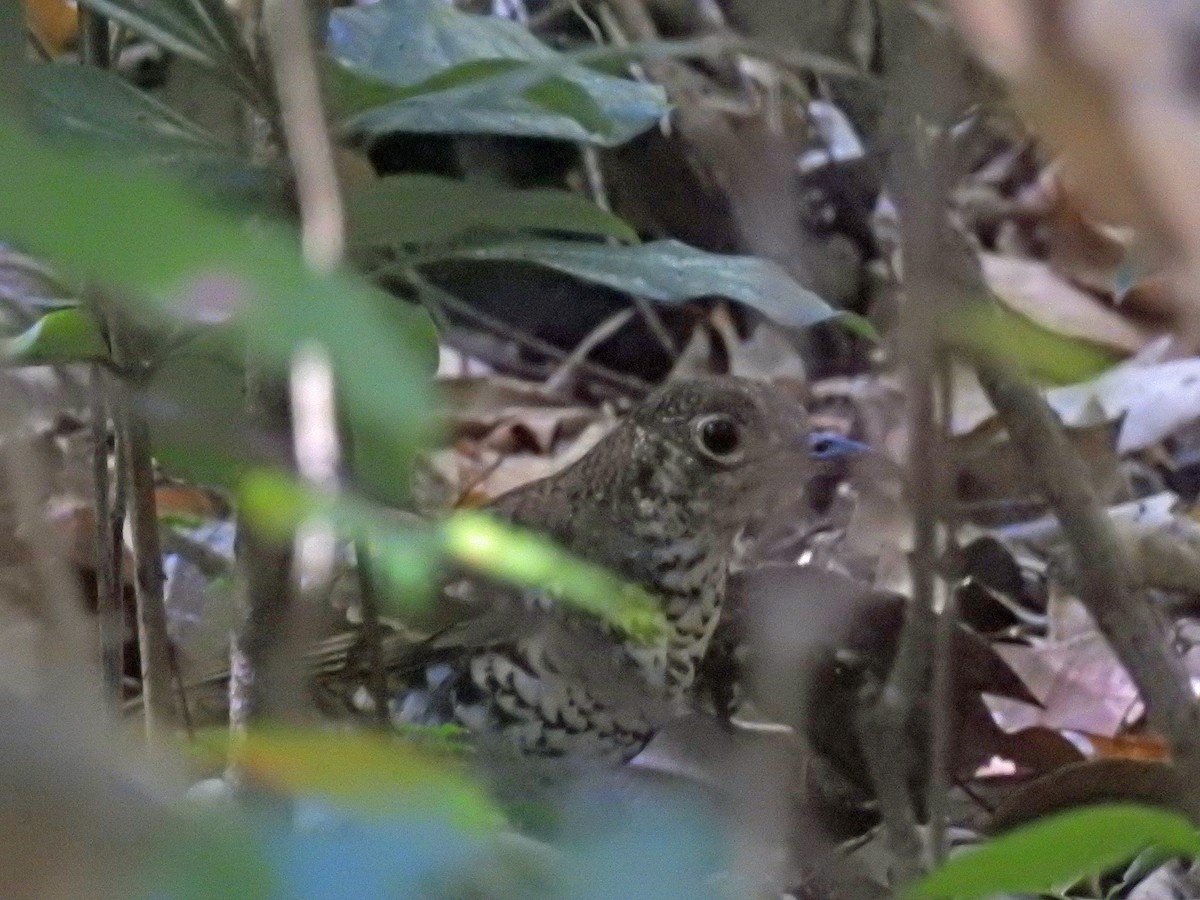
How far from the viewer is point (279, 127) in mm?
1303

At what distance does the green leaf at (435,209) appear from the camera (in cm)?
128

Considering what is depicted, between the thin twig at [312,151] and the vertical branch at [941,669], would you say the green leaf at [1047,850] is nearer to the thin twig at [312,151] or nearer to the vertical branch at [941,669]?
the vertical branch at [941,669]

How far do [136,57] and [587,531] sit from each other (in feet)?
6.95

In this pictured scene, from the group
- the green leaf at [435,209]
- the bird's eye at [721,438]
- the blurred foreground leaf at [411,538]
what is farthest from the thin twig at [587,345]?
the blurred foreground leaf at [411,538]

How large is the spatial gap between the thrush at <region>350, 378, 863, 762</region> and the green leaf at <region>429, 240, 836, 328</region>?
0.51 meters

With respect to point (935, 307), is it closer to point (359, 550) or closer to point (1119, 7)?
point (1119, 7)

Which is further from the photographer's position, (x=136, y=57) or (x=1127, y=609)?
(x=136, y=57)

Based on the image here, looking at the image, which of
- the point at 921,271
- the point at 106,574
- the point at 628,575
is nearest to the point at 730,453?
the point at 628,575

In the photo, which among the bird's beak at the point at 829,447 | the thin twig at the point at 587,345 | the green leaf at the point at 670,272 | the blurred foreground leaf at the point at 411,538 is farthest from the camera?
the thin twig at the point at 587,345

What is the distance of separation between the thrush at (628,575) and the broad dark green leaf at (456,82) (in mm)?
550

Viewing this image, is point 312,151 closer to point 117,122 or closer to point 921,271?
point 921,271

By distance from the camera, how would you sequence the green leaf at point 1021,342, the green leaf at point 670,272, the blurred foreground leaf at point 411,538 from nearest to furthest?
the blurred foreground leaf at point 411,538
the green leaf at point 1021,342
the green leaf at point 670,272

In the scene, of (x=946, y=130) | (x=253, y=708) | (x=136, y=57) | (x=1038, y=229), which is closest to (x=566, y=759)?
(x=253, y=708)

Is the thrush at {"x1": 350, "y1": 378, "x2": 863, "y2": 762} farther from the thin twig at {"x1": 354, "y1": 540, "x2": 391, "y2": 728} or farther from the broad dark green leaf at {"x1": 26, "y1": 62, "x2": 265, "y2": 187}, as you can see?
the broad dark green leaf at {"x1": 26, "y1": 62, "x2": 265, "y2": 187}
